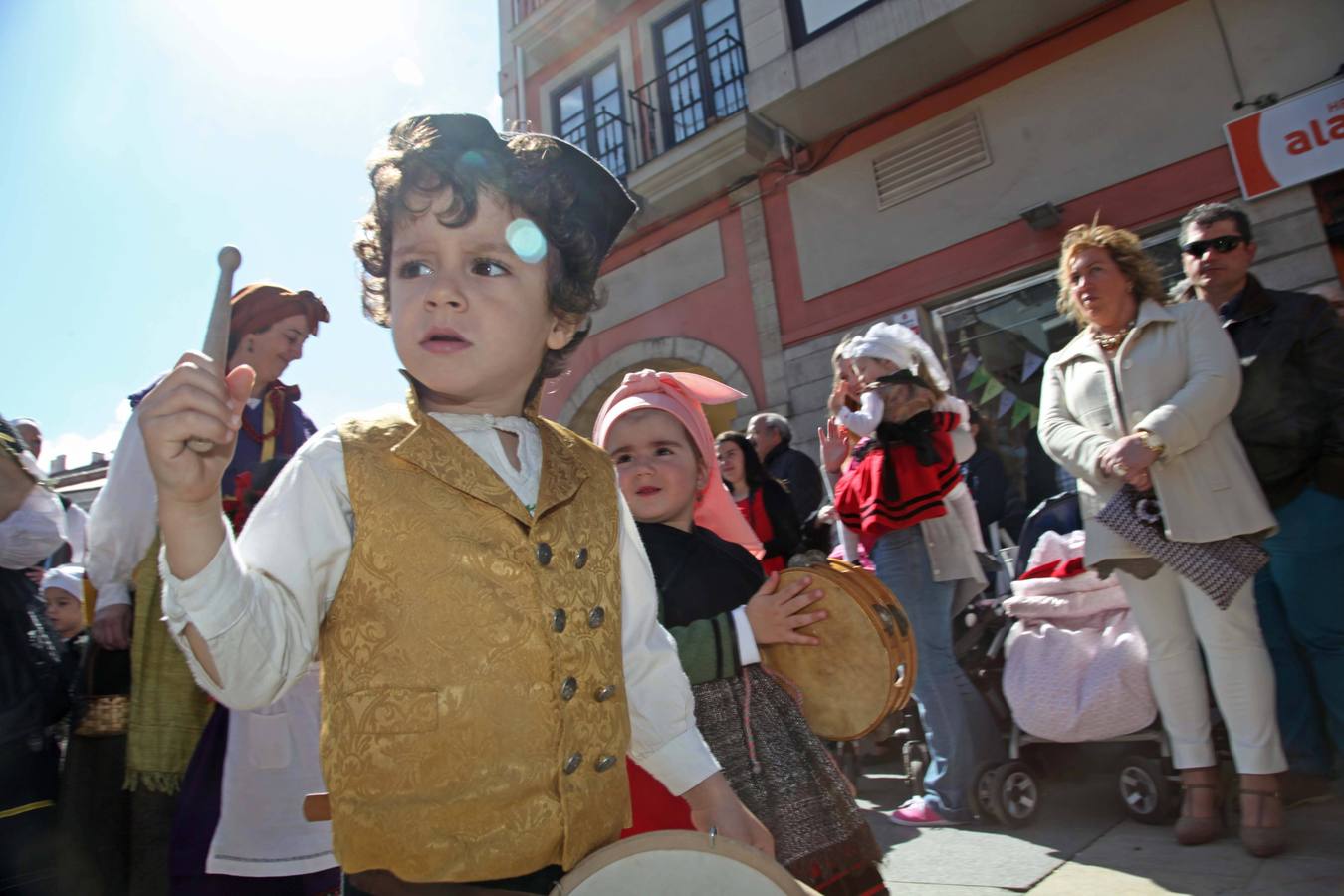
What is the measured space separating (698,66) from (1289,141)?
644 centimetres

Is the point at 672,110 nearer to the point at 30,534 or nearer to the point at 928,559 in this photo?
the point at 928,559

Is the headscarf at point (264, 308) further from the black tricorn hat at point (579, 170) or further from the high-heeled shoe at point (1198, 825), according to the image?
the high-heeled shoe at point (1198, 825)

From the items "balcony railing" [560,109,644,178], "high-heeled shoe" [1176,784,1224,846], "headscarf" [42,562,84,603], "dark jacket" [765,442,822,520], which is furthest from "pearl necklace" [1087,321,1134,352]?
"balcony railing" [560,109,644,178]

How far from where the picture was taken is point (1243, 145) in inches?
250

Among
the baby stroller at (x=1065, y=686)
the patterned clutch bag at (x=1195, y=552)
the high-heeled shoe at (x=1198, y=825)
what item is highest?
the patterned clutch bag at (x=1195, y=552)

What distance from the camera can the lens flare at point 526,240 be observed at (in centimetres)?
138

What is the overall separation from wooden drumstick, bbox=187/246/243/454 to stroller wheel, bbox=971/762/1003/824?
3.20m

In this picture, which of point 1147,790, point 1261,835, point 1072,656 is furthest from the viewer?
point 1072,656

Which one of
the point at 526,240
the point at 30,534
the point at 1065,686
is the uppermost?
the point at 526,240

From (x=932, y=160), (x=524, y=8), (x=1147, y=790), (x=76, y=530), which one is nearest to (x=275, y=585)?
(x=1147, y=790)

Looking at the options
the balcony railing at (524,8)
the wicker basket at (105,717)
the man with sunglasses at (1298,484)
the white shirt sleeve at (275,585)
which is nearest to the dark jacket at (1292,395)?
the man with sunglasses at (1298,484)

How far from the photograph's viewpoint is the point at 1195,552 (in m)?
2.74

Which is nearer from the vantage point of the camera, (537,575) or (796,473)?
(537,575)

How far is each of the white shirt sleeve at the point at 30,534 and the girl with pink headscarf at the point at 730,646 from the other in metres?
1.68
